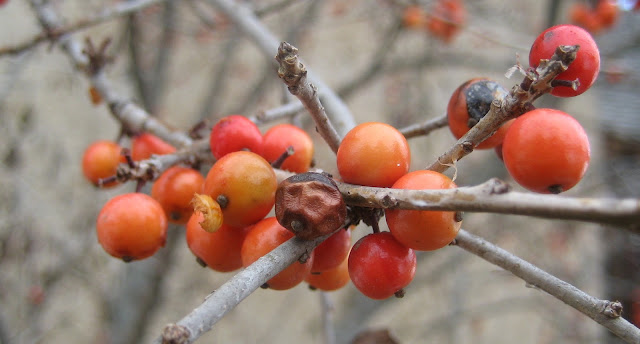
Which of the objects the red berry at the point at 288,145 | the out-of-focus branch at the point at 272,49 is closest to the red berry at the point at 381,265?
the red berry at the point at 288,145

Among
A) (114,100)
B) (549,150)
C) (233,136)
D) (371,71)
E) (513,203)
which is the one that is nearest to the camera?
(513,203)

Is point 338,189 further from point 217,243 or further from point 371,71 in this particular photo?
point 371,71

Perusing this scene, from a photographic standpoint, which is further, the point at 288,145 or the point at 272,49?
the point at 272,49

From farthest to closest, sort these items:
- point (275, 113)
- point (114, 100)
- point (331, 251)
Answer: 1. point (114, 100)
2. point (275, 113)
3. point (331, 251)

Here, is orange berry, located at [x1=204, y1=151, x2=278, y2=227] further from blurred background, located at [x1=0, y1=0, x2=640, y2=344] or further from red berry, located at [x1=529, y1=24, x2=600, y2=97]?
blurred background, located at [x1=0, y1=0, x2=640, y2=344]

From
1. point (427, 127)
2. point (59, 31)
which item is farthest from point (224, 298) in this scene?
point (59, 31)

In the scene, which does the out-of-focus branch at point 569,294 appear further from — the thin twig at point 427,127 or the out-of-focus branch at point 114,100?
the out-of-focus branch at point 114,100

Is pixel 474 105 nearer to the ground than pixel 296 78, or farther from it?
nearer to the ground

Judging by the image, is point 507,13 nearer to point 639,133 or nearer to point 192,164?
point 639,133

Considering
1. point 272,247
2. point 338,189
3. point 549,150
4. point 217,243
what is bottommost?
point 217,243
